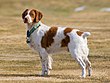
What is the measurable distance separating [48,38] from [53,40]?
0.58 feet

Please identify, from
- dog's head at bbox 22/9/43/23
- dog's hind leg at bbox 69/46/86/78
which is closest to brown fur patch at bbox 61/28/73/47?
dog's hind leg at bbox 69/46/86/78

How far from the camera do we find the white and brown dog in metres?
16.1

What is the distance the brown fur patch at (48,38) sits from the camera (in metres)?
16.4

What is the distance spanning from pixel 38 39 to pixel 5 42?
11.8 m

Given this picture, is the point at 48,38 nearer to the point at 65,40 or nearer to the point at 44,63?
the point at 65,40

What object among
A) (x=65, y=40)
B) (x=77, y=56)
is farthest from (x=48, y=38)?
(x=77, y=56)

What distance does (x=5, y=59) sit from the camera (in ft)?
68.2

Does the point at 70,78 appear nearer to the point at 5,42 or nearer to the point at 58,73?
the point at 58,73

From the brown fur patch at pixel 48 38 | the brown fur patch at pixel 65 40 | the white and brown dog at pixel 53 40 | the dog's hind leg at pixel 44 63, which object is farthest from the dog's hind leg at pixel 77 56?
the dog's hind leg at pixel 44 63

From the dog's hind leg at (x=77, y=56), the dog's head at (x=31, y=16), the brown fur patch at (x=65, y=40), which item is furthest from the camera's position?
the dog's head at (x=31, y=16)

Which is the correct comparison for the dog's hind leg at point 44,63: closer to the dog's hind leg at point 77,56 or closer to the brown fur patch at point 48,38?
the brown fur patch at point 48,38

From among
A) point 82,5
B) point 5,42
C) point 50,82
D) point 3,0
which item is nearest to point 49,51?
point 50,82

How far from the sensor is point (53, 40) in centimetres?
1641

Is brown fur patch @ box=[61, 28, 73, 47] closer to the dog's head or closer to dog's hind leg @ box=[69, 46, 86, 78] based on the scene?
dog's hind leg @ box=[69, 46, 86, 78]
